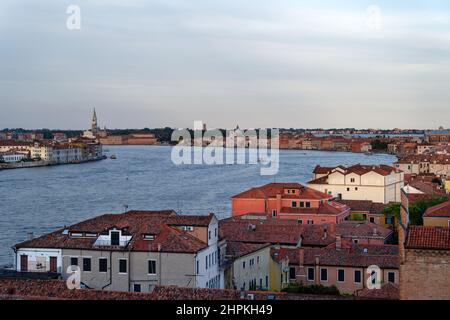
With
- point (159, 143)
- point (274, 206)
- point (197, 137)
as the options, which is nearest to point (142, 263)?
point (274, 206)

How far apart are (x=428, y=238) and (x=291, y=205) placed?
7500 millimetres

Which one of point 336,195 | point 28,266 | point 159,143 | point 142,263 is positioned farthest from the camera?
point 159,143

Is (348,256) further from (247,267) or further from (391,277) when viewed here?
(247,267)

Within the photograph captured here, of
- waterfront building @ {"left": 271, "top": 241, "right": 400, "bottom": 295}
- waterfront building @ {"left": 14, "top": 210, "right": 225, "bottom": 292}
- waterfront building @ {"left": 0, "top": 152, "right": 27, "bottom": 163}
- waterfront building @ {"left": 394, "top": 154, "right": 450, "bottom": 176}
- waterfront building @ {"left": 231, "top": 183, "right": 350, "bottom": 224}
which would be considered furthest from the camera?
waterfront building @ {"left": 0, "top": 152, "right": 27, "bottom": 163}

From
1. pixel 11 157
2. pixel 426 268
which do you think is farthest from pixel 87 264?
pixel 11 157

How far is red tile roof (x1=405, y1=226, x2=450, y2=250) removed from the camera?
3.09 m

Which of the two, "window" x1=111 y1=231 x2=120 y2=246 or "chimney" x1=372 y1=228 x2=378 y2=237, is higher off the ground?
"window" x1=111 y1=231 x2=120 y2=246

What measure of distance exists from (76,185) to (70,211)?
293 inches

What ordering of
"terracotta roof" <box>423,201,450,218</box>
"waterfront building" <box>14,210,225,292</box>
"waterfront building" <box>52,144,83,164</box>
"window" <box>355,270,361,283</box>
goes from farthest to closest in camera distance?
"waterfront building" <box>52,144,83,164</box> → "terracotta roof" <box>423,201,450,218</box> → "window" <box>355,270,361,283</box> → "waterfront building" <box>14,210,225,292</box>

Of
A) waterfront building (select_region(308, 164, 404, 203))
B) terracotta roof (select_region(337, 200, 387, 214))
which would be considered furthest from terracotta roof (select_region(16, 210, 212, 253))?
waterfront building (select_region(308, 164, 404, 203))

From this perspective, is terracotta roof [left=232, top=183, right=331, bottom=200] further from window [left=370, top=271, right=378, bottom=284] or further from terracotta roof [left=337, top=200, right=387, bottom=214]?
window [left=370, top=271, right=378, bottom=284]

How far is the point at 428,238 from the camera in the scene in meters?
3.16

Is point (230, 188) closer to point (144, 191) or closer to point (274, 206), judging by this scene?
point (144, 191)

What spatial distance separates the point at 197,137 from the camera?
50562 millimetres
